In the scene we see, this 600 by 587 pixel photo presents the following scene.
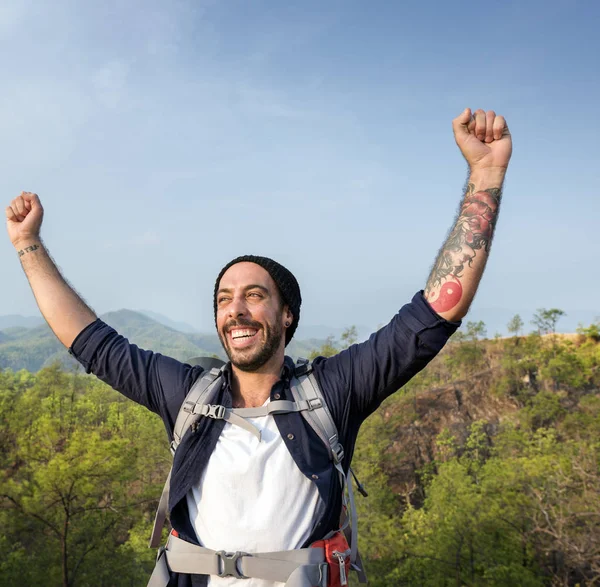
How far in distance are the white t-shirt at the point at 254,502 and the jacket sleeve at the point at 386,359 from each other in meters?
0.31

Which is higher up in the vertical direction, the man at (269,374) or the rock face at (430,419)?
the man at (269,374)

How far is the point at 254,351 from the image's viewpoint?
7.05ft

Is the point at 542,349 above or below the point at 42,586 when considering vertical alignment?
above

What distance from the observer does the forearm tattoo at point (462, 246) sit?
6.24 feet

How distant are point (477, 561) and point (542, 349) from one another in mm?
26940

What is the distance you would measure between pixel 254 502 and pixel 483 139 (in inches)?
64.5

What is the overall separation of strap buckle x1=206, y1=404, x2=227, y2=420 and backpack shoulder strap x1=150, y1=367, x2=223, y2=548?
0.05 meters

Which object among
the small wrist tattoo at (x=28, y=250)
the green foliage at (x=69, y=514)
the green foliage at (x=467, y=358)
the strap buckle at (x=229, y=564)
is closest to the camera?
the strap buckle at (x=229, y=564)

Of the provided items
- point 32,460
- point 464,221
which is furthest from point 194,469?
point 32,460

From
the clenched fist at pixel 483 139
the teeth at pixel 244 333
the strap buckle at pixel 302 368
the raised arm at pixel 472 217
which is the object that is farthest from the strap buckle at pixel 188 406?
the clenched fist at pixel 483 139

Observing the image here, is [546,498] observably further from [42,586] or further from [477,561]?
[42,586]

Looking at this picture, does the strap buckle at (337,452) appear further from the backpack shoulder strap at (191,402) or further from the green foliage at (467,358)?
the green foliage at (467,358)

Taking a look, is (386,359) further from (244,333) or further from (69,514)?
(69,514)

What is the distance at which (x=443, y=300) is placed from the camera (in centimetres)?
190
